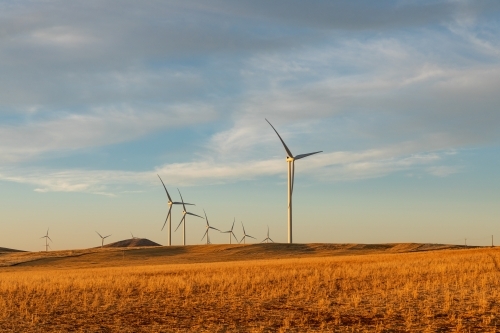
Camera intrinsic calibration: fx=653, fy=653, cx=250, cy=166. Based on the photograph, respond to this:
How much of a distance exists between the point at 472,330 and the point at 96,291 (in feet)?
62.0

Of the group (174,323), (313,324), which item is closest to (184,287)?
(174,323)

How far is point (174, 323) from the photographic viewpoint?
20.5 metres

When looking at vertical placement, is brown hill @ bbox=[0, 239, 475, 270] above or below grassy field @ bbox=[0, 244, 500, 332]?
below

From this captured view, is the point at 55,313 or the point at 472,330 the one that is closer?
the point at 472,330

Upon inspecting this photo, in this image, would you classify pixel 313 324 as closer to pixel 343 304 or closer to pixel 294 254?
pixel 343 304

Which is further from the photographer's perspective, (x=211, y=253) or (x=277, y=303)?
(x=211, y=253)

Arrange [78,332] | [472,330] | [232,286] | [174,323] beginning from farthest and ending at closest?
[232,286], [174,323], [78,332], [472,330]

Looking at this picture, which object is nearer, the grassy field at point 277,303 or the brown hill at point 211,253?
the grassy field at point 277,303

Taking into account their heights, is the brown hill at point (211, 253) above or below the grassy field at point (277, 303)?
below

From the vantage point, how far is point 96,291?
3084 centimetres

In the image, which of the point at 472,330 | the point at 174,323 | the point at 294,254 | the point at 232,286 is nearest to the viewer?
the point at 472,330

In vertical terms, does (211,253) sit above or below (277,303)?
below

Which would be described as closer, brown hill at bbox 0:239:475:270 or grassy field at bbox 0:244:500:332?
grassy field at bbox 0:244:500:332

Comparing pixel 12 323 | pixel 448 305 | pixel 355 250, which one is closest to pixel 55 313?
pixel 12 323
